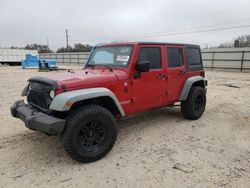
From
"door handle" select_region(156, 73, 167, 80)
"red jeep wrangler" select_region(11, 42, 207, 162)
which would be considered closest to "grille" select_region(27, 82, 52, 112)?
"red jeep wrangler" select_region(11, 42, 207, 162)

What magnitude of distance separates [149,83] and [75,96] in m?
1.62

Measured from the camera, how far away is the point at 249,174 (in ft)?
9.52

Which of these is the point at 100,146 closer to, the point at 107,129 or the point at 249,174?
the point at 107,129

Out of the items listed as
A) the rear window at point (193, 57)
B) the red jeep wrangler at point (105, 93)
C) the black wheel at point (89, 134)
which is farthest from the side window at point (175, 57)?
the black wheel at point (89, 134)

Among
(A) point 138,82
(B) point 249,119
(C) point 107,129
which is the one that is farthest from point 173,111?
(C) point 107,129

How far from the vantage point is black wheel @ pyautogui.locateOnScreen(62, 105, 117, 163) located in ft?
9.79

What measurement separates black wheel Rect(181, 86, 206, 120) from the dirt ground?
194 mm

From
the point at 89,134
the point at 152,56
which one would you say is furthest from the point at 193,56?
the point at 89,134

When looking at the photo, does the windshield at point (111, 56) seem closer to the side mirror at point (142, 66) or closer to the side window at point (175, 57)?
the side mirror at point (142, 66)

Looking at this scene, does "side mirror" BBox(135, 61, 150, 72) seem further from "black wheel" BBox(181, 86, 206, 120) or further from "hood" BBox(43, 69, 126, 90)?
"black wheel" BBox(181, 86, 206, 120)

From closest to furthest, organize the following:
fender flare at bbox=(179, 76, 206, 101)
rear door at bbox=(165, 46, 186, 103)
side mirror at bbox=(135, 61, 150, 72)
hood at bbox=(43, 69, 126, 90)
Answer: hood at bbox=(43, 69, 126, 90) → side mirror at bbox=(135, 61, 150, 72) → rear door at bbox=(165, 46, 186, 103) → fender flare at bbox=(179, 76, 206, 101)

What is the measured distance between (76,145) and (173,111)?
351 cm

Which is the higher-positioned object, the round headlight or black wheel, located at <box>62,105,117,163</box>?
the round headlight

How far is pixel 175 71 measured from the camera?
4.65 m
